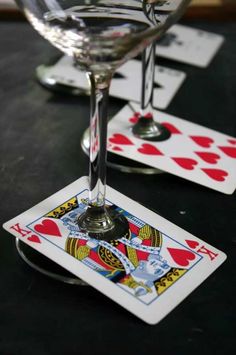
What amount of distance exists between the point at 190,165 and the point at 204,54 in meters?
0.38

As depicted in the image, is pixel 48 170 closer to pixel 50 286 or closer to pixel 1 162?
pixel 1 162

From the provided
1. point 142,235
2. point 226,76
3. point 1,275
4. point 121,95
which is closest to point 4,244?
point 1,275

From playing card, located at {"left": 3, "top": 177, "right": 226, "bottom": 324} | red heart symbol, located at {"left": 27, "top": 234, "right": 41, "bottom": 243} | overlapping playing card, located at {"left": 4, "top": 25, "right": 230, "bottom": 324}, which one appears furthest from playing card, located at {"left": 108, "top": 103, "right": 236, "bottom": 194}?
red heart symbol, located at {"left": 27, "top": 234, "right": 41, "bottom": 243}

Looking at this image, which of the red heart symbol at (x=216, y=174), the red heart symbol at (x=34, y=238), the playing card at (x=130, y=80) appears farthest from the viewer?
the playing card at (x=130, y=80)

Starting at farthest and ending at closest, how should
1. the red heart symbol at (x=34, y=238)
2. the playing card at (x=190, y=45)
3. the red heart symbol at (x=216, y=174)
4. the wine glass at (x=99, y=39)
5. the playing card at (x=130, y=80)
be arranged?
the playing card at (x=190, y=45), the playing card at (x=130, y=80), the red heart symbol at (x=216, y=174), the red heart symbol at (x=34, y=238), the wine glass at (x=99, y=39)

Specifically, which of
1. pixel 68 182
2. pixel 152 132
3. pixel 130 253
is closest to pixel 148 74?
pixel 152 132

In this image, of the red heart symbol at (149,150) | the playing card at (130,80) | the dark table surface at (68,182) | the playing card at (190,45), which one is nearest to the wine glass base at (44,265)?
the dark table surface at (68,182)

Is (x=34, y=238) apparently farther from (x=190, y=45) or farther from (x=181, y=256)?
(x=190, y=45)

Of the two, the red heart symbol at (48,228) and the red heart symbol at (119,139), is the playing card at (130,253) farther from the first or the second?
the red heart symbol at (119,139)

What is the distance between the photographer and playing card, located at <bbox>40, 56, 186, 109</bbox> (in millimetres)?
1032

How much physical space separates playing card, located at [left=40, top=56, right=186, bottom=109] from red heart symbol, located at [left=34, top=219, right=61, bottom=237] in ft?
1.14

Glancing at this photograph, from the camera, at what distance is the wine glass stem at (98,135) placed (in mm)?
650

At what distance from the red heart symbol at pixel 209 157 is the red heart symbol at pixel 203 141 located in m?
0.02

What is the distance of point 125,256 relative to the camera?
0.70 meters
